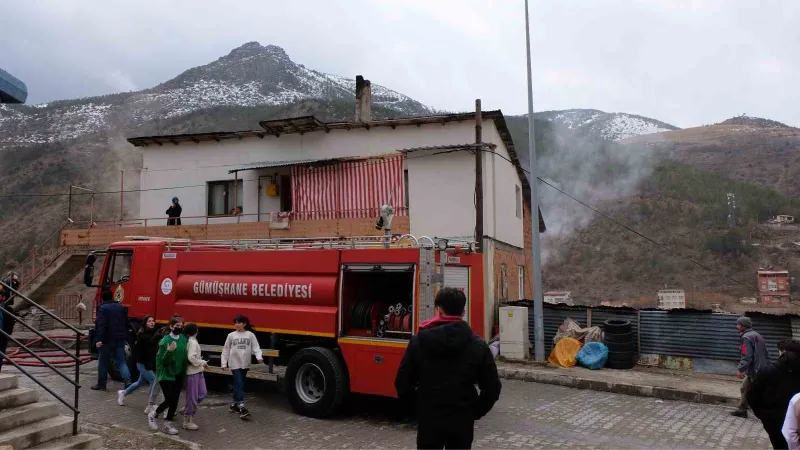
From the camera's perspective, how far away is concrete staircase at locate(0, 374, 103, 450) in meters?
5.26

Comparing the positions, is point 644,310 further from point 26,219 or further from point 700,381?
point 26,219

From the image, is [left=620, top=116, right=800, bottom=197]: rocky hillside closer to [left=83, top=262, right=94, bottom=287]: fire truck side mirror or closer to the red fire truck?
the red fire truck

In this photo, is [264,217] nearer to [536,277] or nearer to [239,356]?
[536,277]

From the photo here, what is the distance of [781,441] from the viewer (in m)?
4.32

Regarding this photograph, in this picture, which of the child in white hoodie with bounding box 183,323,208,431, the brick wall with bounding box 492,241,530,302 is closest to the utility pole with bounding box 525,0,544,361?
the brick wall with bounding box 492,241,530,302

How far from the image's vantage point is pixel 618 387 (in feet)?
34.4

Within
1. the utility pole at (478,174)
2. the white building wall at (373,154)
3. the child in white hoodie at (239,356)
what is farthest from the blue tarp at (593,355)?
the child in white hoodie at (239,356)

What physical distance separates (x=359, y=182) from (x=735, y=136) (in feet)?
240

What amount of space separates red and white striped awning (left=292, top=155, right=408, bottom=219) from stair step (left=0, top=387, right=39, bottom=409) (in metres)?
10.7

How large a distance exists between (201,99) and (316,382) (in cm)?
11648

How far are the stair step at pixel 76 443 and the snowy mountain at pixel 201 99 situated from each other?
68.6 metres

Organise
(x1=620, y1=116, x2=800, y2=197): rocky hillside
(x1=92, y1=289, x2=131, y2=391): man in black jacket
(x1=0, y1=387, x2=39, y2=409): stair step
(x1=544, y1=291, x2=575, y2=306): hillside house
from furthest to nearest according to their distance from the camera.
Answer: (x1=620, y1=116, x2=800, y2=197): rocky hillside < (x1=544, y1=291, x2=575, y2=306): hillside house < (x1=92, y1=289, x2=131, y2=391): man in black jacket < (x1=0, y1=387, x2=39, y2=409): stair step

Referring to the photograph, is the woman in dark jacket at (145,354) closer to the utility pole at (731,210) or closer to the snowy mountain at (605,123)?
the utility pole at (731,210)

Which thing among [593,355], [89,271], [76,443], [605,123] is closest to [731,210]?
[593,355]
